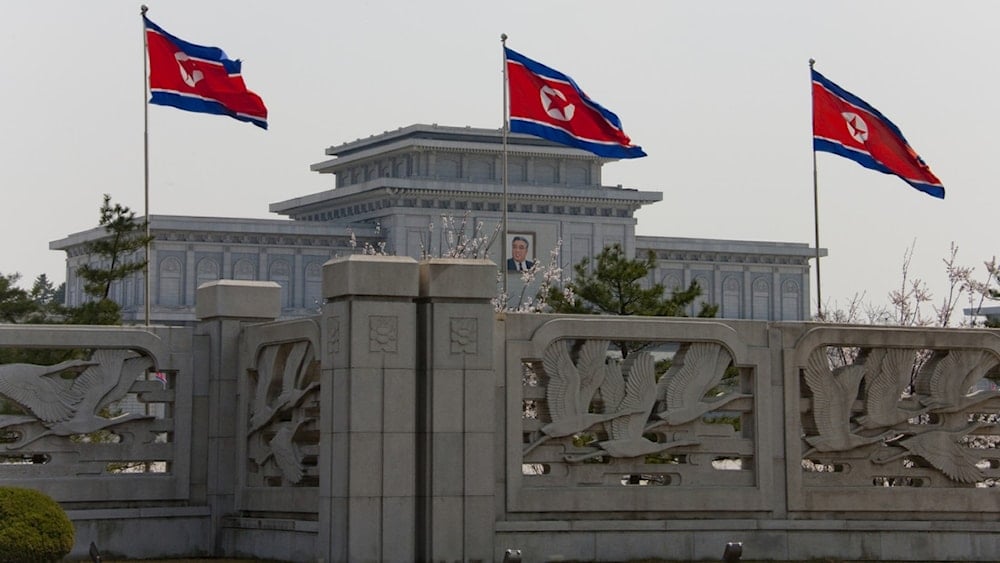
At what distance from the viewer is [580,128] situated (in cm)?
3027

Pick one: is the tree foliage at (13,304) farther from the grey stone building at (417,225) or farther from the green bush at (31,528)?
the grey stone building at (417,225)

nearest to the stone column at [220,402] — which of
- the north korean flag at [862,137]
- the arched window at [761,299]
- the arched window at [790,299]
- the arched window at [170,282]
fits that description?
the north korean flag at [862,137]

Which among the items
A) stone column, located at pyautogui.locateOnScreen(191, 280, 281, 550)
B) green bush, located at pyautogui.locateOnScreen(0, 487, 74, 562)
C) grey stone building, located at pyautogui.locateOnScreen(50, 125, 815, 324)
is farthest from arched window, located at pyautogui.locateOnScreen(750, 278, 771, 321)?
green bush, located at pyautogui.locateOnScreen(0, 487, 74, 562)

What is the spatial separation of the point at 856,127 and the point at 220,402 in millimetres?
14257

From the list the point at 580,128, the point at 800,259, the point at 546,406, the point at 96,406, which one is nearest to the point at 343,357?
the point at 546,406

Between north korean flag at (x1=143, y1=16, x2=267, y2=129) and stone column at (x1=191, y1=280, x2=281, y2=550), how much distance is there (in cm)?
1023

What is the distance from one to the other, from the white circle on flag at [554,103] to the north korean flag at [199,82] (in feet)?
15.8

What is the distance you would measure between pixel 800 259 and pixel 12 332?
124m

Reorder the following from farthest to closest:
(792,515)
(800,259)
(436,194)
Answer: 1. (800,259)
2. (436,194)
3. (792,515)

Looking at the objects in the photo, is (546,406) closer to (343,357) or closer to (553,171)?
(343,357)

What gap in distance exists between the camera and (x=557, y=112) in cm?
3048

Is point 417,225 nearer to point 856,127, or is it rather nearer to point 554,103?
point 554,103

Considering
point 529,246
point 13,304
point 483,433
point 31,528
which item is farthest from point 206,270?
point 31,528

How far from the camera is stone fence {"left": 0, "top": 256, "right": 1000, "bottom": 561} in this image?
55.3ft
